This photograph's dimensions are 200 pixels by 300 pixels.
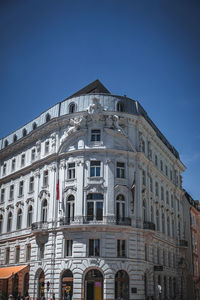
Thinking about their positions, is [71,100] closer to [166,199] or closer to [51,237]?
[51,237]

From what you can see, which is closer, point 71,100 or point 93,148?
point 93,148

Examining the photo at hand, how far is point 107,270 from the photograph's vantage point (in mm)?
37625

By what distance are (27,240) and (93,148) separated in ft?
47.5

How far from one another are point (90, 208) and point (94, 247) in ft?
13.3

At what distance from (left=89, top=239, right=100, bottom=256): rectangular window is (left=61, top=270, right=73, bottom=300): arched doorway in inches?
119

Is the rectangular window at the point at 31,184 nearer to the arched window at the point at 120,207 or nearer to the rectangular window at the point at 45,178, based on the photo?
the rectangular window at the point at 45,178

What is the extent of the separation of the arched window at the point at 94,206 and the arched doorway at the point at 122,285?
5.93m

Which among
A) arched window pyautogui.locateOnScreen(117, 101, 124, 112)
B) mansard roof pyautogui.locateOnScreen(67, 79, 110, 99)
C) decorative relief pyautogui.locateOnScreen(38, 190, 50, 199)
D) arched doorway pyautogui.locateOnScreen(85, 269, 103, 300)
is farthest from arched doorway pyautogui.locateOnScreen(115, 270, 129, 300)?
mansard roof pyautogui.locateOnScreen(67, 79, 110, 99)

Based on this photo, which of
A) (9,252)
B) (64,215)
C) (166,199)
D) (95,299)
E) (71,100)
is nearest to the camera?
(95,299)

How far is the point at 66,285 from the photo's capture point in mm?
38312

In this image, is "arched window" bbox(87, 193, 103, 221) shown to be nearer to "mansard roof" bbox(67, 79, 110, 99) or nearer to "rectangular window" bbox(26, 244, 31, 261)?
"rectangular window" bbox(26, 244, 31, 261)

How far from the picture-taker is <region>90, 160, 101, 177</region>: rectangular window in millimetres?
41438

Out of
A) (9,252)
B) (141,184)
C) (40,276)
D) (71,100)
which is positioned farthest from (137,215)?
(9,252)

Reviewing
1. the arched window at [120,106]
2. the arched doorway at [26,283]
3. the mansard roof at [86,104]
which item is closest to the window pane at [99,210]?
the mansard roof at [86,104]
